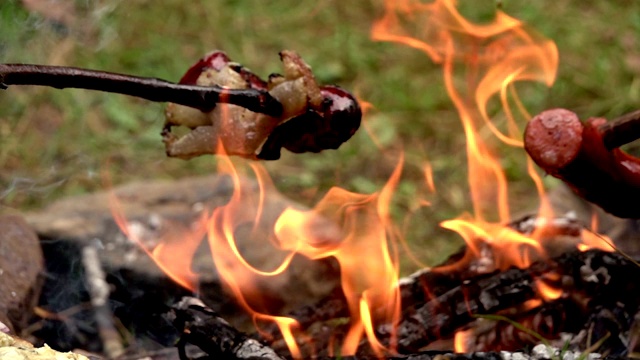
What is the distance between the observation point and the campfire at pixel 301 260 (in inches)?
78.1

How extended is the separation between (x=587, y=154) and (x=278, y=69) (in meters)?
3.07

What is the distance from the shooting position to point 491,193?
413cm

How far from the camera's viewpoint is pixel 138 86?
5.85 feet

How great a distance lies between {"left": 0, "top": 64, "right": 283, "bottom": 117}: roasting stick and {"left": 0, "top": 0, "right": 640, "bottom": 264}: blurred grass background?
1.95 meters

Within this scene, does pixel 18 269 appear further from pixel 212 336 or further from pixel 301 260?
pixel 301 260

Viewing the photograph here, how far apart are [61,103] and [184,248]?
2030 mm

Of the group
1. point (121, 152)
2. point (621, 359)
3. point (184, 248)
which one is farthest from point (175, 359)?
point (121, 152)

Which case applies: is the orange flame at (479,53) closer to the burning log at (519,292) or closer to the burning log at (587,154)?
the burning log at (519,292)

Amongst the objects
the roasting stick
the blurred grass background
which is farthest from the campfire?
the blurred grass background

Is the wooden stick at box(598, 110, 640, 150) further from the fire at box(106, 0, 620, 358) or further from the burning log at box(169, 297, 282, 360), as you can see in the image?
the burning log at box(169, 297, 282, 360)

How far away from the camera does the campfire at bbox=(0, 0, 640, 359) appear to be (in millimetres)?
1984

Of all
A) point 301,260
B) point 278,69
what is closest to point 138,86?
point 301,260

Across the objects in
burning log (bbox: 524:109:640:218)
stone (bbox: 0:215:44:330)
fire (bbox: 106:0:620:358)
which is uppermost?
burning log (bbox: 524:109:640:218)

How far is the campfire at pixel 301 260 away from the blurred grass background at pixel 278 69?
0.71 meters
